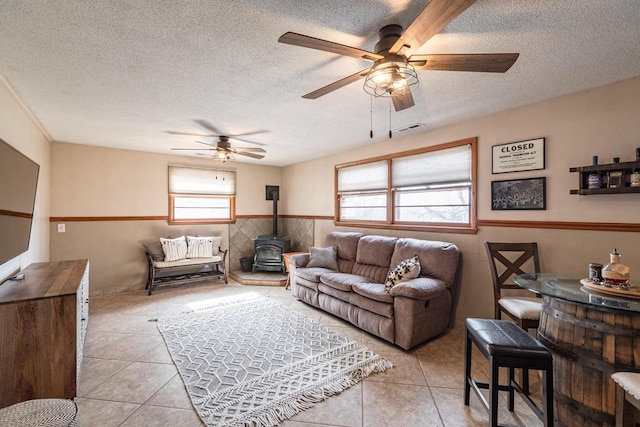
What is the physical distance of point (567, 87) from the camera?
240 cm

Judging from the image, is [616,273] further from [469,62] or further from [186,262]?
[186,262]

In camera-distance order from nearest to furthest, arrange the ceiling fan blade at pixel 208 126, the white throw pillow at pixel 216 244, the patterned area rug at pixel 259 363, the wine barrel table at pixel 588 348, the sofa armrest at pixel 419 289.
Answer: the wine barrel table at pixel 588 348 < the patterned area rug at pixel 259 363 < the sofa armrest at pixel 419 289 < the ceiling fan blade at pixel 208 126 < the white throw pillow at pixel 216 244

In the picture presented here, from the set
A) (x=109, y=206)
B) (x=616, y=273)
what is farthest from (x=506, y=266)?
(x=109, y=206)

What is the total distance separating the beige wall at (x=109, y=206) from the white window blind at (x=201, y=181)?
148 mm

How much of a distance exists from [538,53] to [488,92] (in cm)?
63

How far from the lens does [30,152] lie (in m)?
3.12

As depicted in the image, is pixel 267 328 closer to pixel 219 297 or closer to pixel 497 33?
pixel 219 297

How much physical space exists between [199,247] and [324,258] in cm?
236

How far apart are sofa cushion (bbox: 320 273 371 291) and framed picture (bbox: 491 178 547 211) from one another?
1.73 metres

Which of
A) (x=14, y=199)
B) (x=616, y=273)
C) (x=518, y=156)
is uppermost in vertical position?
(x=518, y=156)

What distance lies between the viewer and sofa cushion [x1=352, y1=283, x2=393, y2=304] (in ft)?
9.41

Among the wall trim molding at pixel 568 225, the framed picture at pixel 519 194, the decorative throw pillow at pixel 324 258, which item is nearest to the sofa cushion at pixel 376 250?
the decorative throw pillow at pixel 324 258

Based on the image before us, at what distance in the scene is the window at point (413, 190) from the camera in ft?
11.0

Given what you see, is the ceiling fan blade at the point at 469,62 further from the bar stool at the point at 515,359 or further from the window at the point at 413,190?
the window at the point at 413,190
